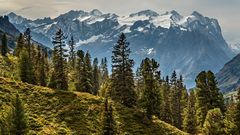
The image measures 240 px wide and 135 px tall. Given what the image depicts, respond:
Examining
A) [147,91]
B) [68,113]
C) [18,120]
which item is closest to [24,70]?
[68,113]

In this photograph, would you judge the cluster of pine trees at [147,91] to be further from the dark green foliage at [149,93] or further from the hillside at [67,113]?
the hillside at [67,113]

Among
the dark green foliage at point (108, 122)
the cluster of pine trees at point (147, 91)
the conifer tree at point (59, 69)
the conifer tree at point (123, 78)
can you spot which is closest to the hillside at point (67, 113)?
the conifer tree at point (123, 78)

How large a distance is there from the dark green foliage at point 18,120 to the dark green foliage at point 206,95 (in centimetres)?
4868

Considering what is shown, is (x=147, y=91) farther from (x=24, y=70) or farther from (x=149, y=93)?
(x=24, y=70)

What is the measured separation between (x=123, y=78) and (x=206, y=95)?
1912cm

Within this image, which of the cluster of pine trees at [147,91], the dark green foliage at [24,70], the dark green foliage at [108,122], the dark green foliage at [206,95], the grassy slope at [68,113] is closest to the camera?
the dark green foliage at [108,122]

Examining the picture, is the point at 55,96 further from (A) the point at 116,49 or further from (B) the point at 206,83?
(B) the point at 206,83

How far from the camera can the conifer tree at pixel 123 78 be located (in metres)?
87.2

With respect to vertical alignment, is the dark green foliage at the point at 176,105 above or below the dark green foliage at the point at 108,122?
above

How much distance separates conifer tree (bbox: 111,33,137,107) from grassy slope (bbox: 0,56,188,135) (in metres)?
4.31

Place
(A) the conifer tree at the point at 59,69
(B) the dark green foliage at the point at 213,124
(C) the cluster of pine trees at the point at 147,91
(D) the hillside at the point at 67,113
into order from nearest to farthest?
(D) the hillside at the point at 67,113, (B) the dark green foliage at the point at 213,124, (C) the cluster of pine trees at the point at 147,91, (A) the conifer tree at the point at 59,69

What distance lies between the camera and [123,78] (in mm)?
88250

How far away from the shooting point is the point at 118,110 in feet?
267

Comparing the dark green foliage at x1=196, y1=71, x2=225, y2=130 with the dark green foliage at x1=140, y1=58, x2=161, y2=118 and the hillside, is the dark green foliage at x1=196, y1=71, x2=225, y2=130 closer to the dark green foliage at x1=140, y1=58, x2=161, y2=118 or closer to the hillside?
the dark green foliage at x1=140, y1=58, x2=161, y2=118
